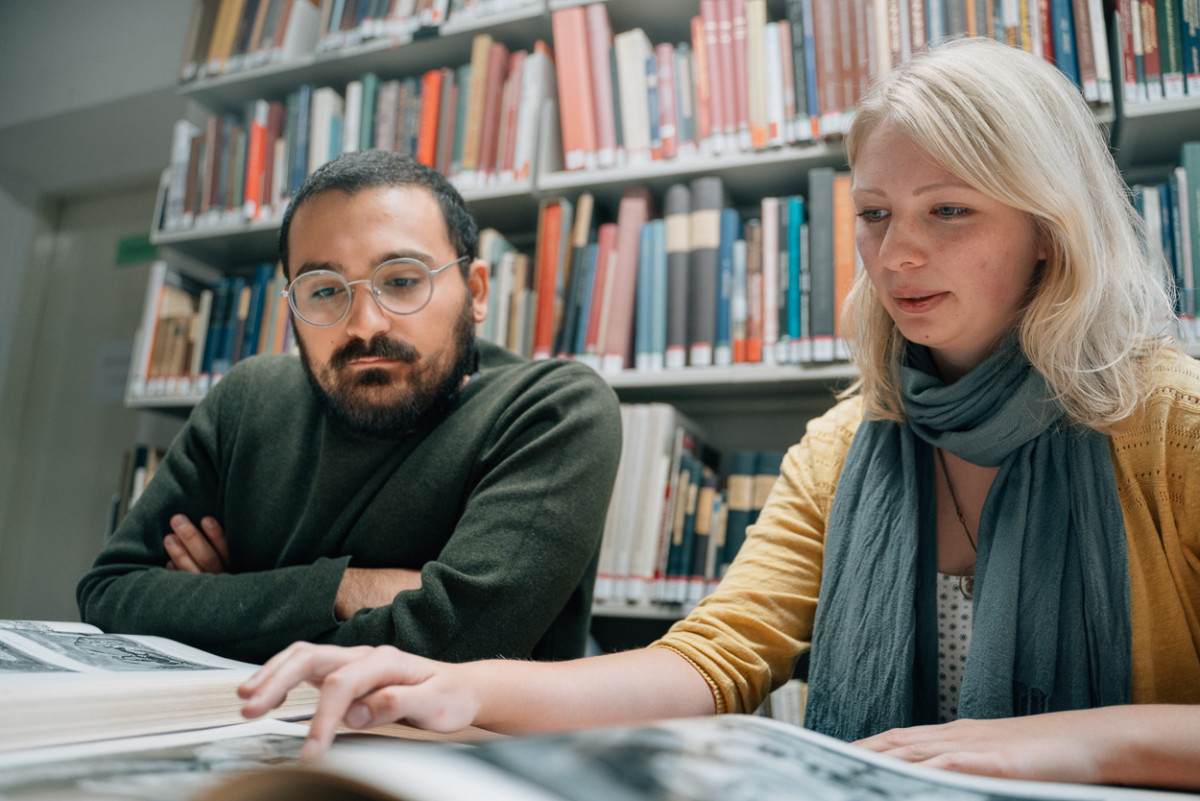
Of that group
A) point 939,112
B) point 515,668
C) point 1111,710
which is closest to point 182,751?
point 515,668

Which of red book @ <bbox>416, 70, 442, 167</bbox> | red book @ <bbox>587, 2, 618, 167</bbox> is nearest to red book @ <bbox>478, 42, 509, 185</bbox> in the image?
red book @ <bbox>416, 70, 442, 167</bbox>

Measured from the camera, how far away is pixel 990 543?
919 mm

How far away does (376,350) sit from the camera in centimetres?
121

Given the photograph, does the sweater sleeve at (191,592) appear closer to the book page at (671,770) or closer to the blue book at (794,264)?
the book page at (671,770)

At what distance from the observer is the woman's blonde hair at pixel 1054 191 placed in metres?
0.86

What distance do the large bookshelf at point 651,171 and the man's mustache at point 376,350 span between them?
2.11 ft

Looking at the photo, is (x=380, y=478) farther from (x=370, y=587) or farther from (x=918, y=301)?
(x=918, y=301)

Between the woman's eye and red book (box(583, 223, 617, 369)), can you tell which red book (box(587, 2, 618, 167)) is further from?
the woman's eye

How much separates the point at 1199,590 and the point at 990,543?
0.19m

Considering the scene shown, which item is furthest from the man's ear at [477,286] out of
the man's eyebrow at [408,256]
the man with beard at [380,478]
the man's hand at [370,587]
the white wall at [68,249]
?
the white wall at [68,249]

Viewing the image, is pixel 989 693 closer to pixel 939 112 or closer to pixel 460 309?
pixel 939 112

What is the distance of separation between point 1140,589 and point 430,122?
1847mm

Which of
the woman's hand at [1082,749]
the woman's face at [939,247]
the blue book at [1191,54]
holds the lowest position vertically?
the woman's hand at [1082,749]

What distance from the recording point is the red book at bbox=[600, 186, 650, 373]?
1799 mm
